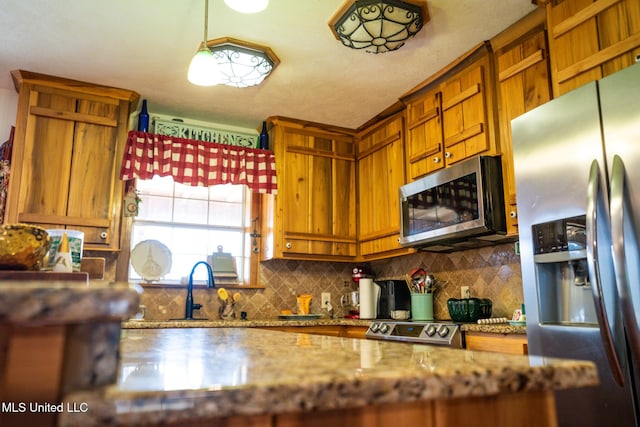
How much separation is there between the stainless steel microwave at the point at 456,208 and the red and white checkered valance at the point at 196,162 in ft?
3.78

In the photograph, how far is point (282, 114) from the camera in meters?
3.91

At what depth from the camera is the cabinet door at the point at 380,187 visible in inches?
144

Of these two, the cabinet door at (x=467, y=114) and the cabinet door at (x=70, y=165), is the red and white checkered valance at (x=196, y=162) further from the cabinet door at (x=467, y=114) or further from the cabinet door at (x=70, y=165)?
the cabinet door at (x=467, y=114)

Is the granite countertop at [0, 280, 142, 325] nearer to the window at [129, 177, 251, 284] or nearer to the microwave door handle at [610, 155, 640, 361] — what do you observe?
the microwave door handle at [610, 155, 640, 361]

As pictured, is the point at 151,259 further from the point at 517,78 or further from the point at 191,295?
the point at 517,78

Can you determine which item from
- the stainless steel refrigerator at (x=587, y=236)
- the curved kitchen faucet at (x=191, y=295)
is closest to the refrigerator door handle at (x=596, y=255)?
the stainless steel refrigerator at (x=587, y=236)

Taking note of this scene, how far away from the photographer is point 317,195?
4027 mm

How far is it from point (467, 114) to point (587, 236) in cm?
147

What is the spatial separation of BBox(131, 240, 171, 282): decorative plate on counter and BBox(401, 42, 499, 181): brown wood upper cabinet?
6.33ft

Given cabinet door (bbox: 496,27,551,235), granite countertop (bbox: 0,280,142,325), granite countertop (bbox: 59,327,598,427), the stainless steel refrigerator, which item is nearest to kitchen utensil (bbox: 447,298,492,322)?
cabinet door (bbox: 496,27,551,235)

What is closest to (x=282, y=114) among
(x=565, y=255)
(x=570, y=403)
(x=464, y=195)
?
(x=464, y=195)

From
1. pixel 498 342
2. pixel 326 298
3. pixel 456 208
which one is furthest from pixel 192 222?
pixel 498 342

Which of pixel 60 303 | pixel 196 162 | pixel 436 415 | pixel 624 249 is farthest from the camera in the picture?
pixel 196 162

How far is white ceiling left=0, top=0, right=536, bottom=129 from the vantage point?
A: 257cm
